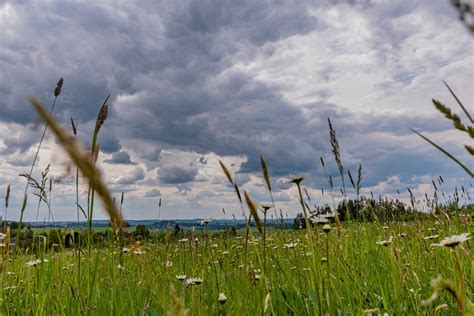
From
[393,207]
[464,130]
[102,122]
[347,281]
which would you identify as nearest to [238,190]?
Answer: [102,122]

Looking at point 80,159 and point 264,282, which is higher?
point 80,159

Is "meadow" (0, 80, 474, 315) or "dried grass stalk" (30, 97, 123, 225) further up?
"dried grass stalk" (30, 97, 123, 225)

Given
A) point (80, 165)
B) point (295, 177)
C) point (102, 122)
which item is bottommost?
point (80, 165)

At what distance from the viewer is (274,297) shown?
3.29m

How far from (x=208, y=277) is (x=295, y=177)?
3024 millimetres

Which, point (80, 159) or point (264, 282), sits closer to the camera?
point (80, 159)

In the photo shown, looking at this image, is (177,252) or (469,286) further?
(177,252)

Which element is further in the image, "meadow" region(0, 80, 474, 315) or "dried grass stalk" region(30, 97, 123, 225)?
"meadow" region(0, 80, 474, 315)

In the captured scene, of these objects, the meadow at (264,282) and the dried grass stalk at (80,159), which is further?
the meadow at (264,282)

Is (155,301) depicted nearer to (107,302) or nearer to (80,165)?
(107,302)

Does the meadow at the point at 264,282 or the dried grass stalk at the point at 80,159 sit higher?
the dried grass stalk at the point at 80,159

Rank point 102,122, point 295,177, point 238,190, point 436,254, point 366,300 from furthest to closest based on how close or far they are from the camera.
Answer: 1. point 436,254
2. point 366,300
3. point 295,177
4. point 238,190
5. point 102,122

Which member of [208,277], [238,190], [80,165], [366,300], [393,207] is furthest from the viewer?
[393,207]

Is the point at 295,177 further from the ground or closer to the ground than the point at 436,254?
further from the ground
